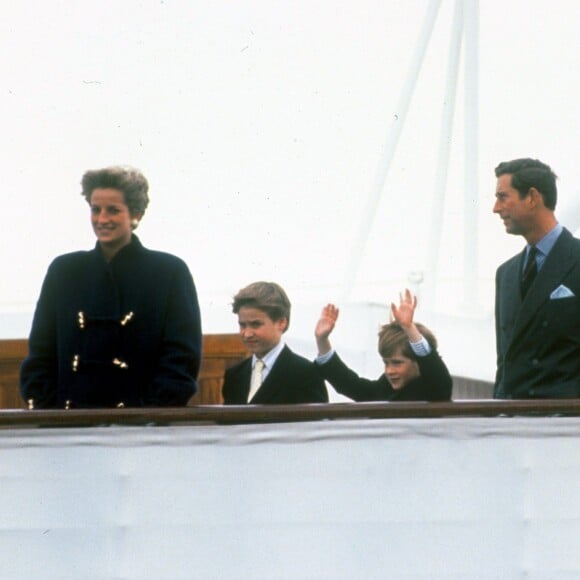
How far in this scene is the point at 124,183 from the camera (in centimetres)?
389

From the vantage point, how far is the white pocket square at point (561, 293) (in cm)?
415

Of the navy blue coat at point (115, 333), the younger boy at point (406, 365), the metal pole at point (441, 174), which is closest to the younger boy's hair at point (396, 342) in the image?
the younger boy at point (406, 365)

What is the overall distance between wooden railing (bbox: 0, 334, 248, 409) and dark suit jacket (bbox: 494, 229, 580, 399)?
2646 millimetres

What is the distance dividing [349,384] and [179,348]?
0.81m

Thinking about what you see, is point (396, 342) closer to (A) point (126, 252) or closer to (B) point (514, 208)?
(B) point (514, 208)

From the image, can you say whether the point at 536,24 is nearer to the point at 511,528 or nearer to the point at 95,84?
the point at 95,84

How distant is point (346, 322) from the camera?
25.3ft

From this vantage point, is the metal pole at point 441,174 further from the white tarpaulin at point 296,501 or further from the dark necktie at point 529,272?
the white tarpaulin at point 296,501

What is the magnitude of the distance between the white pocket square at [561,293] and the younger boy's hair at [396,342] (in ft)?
1.30

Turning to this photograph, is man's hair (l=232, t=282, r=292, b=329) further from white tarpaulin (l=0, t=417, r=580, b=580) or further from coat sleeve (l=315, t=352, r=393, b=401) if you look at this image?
white tarpaulin (l=0, t=417, r=580, b=580)

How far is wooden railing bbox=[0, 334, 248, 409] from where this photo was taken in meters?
6.74

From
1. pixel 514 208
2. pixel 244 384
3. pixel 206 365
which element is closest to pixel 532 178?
pixel 514 208

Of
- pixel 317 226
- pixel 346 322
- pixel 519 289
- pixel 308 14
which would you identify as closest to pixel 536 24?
pixel 308 14

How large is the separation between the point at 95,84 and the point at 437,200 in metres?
6.43
